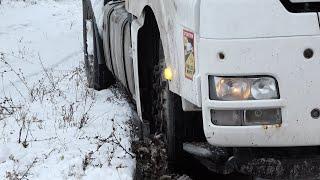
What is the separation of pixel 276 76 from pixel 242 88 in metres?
0.20

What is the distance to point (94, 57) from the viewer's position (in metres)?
8.69

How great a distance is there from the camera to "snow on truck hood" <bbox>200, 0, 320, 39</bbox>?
3414mm

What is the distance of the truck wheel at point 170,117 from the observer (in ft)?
15.0

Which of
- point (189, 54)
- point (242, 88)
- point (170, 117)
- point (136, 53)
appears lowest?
point (170, 117)

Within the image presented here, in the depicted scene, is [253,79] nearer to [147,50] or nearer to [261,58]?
[261,58]

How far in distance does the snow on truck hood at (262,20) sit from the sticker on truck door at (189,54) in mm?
300

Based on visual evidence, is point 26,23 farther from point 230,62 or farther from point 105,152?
point 230,62

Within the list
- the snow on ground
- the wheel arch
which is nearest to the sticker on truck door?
the snow on ground

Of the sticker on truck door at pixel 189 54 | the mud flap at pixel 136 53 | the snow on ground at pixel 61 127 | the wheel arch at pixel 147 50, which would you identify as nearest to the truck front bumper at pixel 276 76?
the sticker on truck door at pixel 189 54

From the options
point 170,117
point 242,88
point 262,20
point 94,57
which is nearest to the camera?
point 262,20

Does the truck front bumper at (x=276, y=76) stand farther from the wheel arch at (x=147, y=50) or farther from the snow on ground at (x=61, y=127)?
the wheel arch at (x=147, y=50)

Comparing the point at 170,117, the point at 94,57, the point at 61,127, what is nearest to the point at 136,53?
the point at 170,117

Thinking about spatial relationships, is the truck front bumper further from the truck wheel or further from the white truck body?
the truck wheel

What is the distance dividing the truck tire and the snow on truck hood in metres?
5.16
